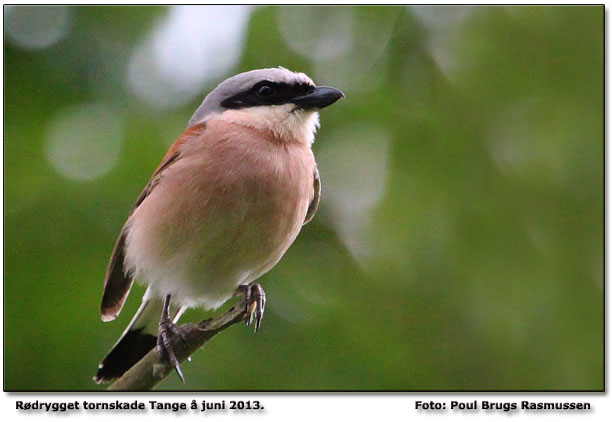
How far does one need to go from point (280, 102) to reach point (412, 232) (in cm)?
76

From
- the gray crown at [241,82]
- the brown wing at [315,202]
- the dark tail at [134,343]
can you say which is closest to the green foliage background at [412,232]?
the dark tail at [134,343]

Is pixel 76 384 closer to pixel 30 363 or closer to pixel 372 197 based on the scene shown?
pixel 30 363

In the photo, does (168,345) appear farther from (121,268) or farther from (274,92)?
(274,92)

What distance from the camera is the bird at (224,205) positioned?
293 centimetres

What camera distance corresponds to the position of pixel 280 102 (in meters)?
3.16

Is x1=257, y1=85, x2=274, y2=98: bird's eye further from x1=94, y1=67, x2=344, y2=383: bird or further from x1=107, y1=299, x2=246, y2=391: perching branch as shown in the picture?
x1=107, y1=299, x2=246, y2=391: perching branch

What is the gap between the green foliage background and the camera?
306cm

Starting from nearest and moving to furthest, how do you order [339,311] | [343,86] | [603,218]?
[603,218] → [339,311] → [343,86]

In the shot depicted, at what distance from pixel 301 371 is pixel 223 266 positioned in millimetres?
581

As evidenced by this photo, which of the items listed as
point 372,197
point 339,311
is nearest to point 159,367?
point 339,311

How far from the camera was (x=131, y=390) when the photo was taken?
2.94 meters

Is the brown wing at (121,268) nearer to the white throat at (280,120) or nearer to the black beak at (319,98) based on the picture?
the white throat at (280,120)

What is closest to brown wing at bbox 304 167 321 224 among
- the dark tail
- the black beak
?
the black beak

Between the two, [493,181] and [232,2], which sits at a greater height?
[232,2]
